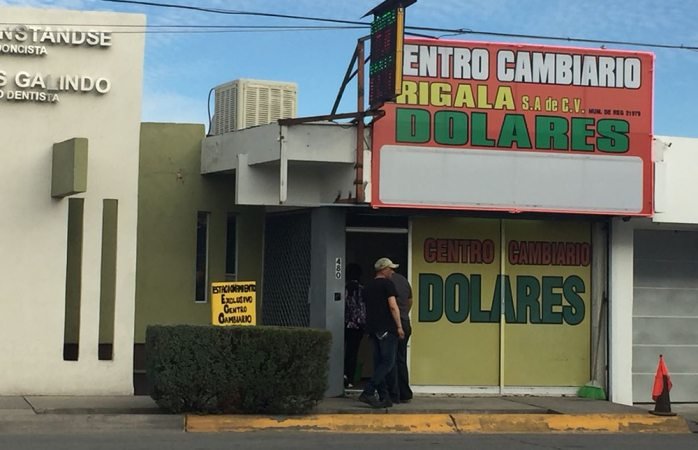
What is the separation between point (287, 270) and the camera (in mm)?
15352

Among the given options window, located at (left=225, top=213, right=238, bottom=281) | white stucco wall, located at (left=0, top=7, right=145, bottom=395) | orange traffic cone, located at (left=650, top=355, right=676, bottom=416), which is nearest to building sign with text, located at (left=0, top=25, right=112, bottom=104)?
white stucco wall, located at (left=0, top=7, right=145, bottom=395)

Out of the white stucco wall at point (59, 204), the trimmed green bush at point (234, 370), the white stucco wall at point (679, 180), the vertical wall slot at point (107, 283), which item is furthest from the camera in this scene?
the white stucco wall at point (679, 180)

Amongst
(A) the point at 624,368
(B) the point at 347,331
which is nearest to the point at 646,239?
(A) the point at 624,368

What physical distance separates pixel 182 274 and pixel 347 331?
278 cm

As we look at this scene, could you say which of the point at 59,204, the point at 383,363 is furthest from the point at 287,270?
the point at 59,204

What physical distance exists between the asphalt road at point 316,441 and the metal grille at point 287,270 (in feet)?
11.3

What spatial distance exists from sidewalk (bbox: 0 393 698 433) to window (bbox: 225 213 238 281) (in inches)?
119

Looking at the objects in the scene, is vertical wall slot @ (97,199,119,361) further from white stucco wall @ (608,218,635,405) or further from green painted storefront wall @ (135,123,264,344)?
white stucco wall @ (608,218,635,405)

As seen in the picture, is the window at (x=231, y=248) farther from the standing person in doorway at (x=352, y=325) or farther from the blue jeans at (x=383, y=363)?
the blue jeans at (x=383, y=363)

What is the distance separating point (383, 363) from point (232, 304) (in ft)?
6.58

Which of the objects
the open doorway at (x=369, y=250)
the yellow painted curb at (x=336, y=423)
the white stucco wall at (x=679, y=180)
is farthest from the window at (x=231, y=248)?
the white stucco wall at (x=679, y=180)

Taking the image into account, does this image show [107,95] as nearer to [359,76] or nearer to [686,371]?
[359,76]

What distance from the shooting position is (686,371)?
16.5 metres

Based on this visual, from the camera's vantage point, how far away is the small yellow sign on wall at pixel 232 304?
1259cm
